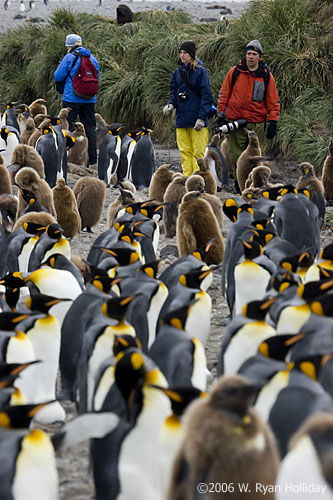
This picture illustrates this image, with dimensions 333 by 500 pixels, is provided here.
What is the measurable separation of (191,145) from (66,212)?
1.94 meters

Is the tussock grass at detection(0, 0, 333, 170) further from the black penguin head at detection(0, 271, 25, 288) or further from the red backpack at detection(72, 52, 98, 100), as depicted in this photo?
the black penguin head at detection(0, 271, 25, 288)

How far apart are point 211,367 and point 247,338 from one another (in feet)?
3.07

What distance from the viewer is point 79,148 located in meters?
10.8

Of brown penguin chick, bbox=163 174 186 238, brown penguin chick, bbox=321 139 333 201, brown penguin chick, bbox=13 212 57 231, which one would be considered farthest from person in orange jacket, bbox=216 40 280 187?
brown penguin chick, bbox=13 212 57 231

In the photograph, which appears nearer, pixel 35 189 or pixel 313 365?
pixel 313 365

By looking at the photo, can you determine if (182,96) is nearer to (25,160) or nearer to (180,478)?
(25,160)

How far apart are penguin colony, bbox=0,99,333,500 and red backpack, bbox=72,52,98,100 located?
178 inches

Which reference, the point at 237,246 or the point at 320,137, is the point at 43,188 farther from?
the point at 320,137

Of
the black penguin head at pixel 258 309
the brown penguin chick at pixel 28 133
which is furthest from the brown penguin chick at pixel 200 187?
the brown penguin chick at pixel 28 133

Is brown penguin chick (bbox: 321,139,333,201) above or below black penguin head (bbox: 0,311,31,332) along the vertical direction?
below

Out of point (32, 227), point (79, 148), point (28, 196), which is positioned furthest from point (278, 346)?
point (79, 148)

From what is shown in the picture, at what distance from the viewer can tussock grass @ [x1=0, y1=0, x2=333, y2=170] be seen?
1089 cm

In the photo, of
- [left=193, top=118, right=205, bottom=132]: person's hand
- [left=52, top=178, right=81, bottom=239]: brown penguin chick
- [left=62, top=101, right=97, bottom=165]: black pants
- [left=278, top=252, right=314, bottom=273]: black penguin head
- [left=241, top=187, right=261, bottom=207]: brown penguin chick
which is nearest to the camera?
[left=278, top=252, right=314, bottom=273]: black penguin head

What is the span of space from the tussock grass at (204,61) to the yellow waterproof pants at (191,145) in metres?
2.26
